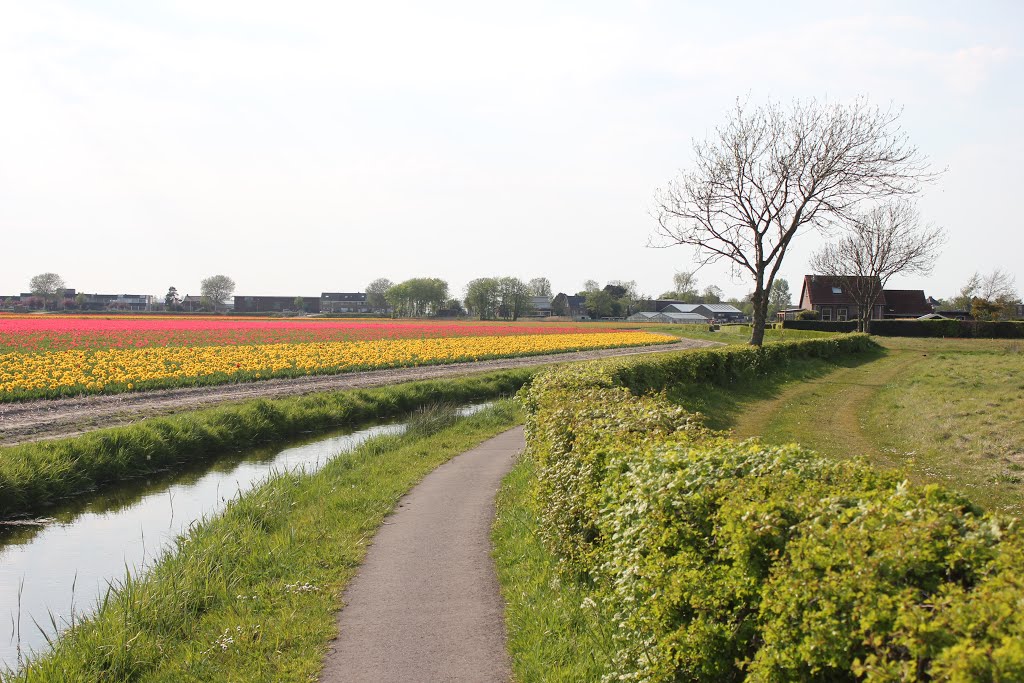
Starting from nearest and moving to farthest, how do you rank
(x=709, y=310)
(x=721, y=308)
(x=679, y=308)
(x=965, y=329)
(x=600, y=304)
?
(x=965, y=329)
(x=600, y=304)
(x=679, y=308)
(x=709, y=310)
(x=721, y=308)

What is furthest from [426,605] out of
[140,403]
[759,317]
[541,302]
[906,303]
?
[541,302]

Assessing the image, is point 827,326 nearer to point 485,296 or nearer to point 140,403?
point 140,403

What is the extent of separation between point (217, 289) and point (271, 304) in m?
21.4

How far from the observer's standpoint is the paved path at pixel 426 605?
6262 mm

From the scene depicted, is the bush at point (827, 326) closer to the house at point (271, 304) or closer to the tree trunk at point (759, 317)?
the tree trunk at point (759, 317)

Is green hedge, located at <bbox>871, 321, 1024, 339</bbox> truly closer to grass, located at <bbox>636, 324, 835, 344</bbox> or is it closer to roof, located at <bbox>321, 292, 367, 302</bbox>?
grass, located at <bbox>636, 324, 835, 344</bbox>

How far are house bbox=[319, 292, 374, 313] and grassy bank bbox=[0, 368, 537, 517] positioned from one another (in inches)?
6129

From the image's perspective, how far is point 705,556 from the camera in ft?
15.7

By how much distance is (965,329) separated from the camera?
205 ft

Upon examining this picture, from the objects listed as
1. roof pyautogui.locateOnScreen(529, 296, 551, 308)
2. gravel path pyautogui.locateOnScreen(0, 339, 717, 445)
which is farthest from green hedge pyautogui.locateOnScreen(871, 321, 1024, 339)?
roof pyautogui.locateOnScreen(529, 296, 551, 308)

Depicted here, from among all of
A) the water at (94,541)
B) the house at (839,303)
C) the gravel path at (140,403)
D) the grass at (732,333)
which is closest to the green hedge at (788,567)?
the water at (94,541)

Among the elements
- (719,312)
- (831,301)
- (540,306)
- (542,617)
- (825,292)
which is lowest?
(542,617)

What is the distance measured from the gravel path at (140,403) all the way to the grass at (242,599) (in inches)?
335

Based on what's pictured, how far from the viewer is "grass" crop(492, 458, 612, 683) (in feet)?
20.0
